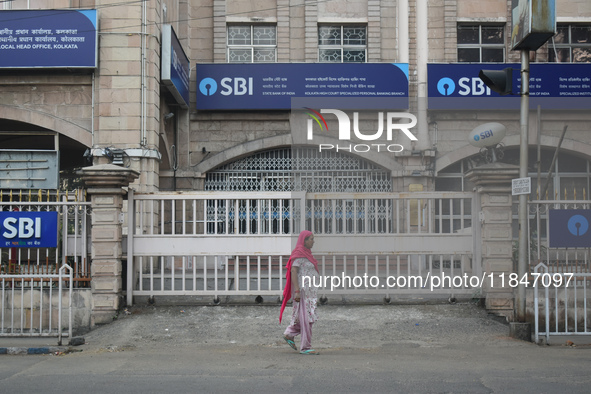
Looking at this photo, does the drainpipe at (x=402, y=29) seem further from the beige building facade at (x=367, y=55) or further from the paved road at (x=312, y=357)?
the paved road at (x=312, y=357)

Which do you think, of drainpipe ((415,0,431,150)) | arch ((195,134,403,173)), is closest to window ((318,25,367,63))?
drainpipe ((415,0,431,150))

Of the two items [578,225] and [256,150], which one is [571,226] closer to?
[578,225]

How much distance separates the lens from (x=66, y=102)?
13773 millimetres

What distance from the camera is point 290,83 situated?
15.9 meters

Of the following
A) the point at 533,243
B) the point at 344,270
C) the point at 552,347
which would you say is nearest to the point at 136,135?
the point at 344,270

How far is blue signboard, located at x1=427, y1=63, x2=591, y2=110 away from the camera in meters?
15.9

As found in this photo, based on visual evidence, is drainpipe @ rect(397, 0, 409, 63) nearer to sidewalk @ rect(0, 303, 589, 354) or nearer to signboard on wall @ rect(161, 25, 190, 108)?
signboard on wall @ rect(161, 25, 190, 108)

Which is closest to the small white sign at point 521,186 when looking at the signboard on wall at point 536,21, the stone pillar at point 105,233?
the signboard on wall at point 536,21

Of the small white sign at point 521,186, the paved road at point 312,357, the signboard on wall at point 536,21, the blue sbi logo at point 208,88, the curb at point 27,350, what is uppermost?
the blue sbi logo at point 208,88

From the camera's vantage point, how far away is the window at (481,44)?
1653 cm

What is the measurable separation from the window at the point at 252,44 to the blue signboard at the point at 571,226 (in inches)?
379

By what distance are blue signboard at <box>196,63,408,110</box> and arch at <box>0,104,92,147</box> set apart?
328cm

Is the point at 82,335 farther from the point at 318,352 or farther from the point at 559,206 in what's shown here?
the point at 559,206

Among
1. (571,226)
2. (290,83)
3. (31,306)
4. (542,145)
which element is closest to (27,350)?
(31,306)
